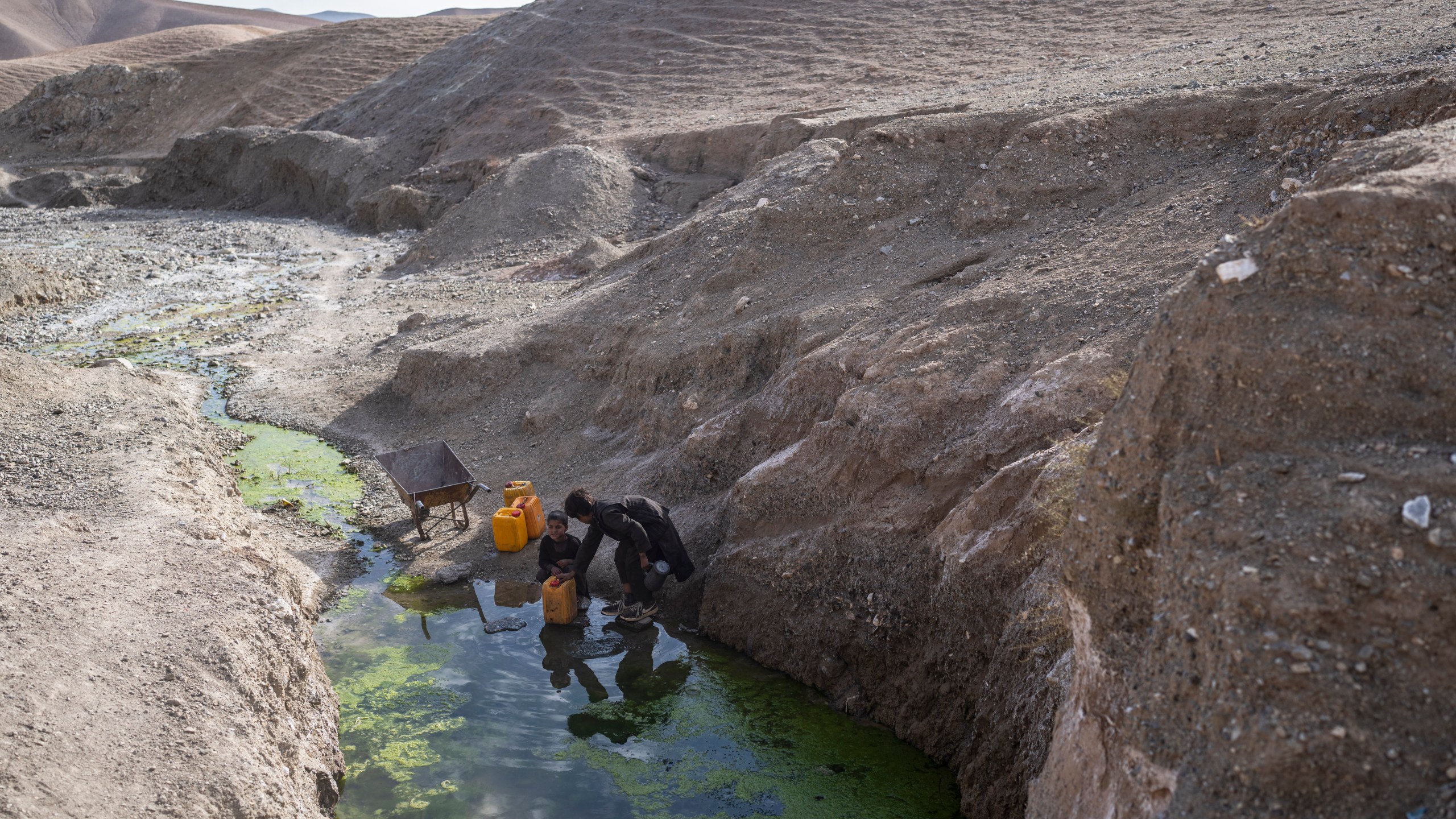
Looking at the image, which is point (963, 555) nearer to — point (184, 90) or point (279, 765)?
point (279, 765)

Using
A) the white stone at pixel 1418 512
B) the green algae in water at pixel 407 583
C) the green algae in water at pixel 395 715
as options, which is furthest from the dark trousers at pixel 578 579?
the white stone at pixel 1418 512

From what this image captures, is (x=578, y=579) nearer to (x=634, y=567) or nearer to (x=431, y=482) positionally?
(x=634, y=567)

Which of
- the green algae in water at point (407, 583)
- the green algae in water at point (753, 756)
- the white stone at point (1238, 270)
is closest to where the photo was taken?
the white stone at point (1238, 270)

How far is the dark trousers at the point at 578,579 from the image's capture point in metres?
7.96

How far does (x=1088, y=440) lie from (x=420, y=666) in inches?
198

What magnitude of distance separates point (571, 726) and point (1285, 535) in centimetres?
484

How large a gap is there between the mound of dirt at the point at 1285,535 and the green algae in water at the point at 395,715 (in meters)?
3.88

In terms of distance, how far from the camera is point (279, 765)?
5.32 metres

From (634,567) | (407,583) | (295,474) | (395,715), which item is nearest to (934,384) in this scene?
(634,567)

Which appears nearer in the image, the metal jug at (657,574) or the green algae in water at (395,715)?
the green algae in water at (395,715)

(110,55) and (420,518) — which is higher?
(110,55)

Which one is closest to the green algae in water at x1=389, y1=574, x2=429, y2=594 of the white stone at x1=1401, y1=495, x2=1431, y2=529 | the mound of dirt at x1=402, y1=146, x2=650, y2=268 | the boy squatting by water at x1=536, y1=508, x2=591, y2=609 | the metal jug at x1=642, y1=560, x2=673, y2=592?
the boy squatting by water at x1=536, y1=508, x2=591, y2=609

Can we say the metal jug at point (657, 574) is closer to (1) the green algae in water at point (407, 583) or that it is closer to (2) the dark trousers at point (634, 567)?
(2) the dark trousers at point (634, 567)

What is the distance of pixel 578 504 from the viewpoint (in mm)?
7691
